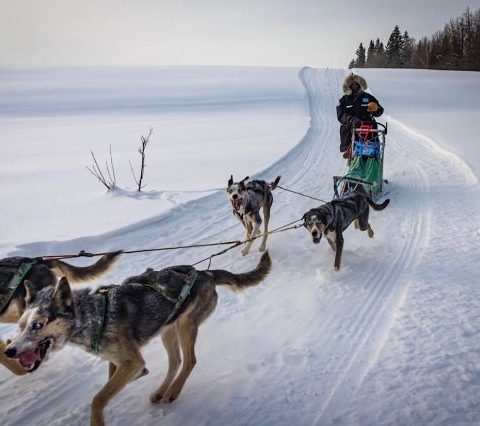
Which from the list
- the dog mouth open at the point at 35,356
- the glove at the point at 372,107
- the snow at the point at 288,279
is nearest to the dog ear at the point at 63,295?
the dog mouth open at the point at 35,356

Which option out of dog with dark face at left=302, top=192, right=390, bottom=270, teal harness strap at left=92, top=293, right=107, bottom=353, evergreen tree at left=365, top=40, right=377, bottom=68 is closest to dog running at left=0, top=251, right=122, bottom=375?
teal harness strap at left=92, top=293, right=107, bottom=353

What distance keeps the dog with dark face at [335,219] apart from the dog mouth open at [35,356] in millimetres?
3118

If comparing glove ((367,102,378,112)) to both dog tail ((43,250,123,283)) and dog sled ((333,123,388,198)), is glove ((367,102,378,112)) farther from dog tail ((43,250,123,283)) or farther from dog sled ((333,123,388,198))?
dog tail ((43,250,123,283))

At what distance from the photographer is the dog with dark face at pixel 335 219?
469 cm

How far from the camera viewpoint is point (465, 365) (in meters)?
3.04

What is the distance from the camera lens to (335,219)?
4848 mm

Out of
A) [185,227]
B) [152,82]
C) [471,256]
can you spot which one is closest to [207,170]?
[185,227]

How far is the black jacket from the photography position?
308 inches

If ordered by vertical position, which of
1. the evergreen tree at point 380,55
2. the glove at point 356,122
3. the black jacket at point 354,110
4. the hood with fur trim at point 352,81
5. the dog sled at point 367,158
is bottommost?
the dog sled at point 367,158

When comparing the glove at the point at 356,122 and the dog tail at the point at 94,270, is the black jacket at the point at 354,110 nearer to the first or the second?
the glove at the point at 356,122

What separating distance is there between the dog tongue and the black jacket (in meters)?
6.87

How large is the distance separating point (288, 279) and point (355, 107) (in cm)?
473

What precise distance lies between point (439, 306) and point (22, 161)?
1197 centimetres

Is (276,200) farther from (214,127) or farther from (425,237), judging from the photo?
(214,127)
